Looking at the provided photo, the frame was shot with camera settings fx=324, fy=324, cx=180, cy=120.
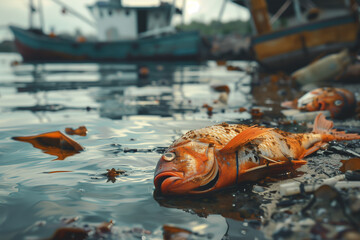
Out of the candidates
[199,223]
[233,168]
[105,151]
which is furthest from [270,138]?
[105,151]

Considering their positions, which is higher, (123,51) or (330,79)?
(123,51)

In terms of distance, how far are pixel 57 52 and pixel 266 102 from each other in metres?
28.4

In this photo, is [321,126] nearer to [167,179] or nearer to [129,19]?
[167,179]

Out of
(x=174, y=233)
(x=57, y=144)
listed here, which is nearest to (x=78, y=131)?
(x=57, y=144)

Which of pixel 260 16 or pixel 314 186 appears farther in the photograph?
pixel 260 16

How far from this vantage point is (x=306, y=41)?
13.5m

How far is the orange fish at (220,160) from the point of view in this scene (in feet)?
8.37

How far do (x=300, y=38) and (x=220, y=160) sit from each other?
494 inches

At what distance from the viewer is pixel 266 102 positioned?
7766 mm

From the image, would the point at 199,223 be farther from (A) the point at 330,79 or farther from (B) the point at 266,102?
(A) the point at 330,79

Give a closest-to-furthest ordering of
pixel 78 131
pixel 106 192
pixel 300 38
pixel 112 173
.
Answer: pixel 106 192
pixel 112 173
pixel 78 131
pixel 300 38

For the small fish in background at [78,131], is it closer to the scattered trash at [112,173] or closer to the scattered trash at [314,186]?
the scattered trash at [112,173]

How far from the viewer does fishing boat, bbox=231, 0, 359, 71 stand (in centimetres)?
1306

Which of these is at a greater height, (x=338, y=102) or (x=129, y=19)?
(x=129, y=19)
